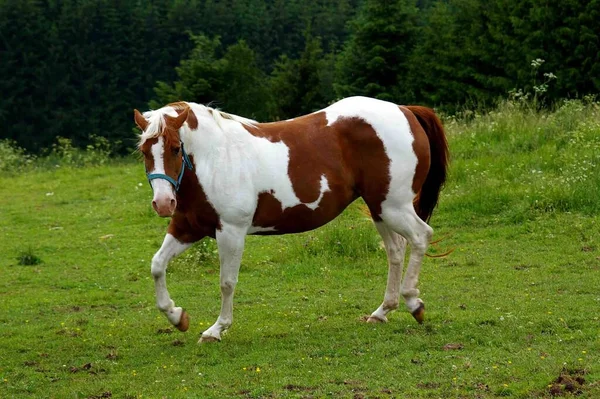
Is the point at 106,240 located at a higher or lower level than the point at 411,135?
lower

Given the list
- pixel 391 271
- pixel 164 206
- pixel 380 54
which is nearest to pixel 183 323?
pixel 164 206

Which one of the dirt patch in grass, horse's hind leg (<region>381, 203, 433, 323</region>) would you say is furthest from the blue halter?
the dirt patch in grass

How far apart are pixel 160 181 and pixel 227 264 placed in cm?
95

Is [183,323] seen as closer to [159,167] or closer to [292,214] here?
[292,214]

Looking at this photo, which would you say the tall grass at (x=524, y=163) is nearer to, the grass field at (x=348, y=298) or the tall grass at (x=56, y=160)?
the grass field at (x=348, y=298)

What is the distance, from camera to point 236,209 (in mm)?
7117

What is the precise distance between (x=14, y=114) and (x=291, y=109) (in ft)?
72.9

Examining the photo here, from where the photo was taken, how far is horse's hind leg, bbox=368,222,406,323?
7617 millimetres

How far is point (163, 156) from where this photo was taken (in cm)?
678

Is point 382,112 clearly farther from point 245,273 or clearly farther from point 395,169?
point 245,273

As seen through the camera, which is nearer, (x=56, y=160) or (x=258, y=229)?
(x=258, y=229)

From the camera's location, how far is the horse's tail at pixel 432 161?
A: 791 centimetres

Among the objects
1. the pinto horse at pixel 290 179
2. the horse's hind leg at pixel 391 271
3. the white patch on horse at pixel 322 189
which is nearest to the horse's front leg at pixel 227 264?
the pinto horse at pixel 290 179

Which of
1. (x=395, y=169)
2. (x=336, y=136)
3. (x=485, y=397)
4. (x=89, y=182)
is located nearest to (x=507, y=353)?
(x=485, y=397)
